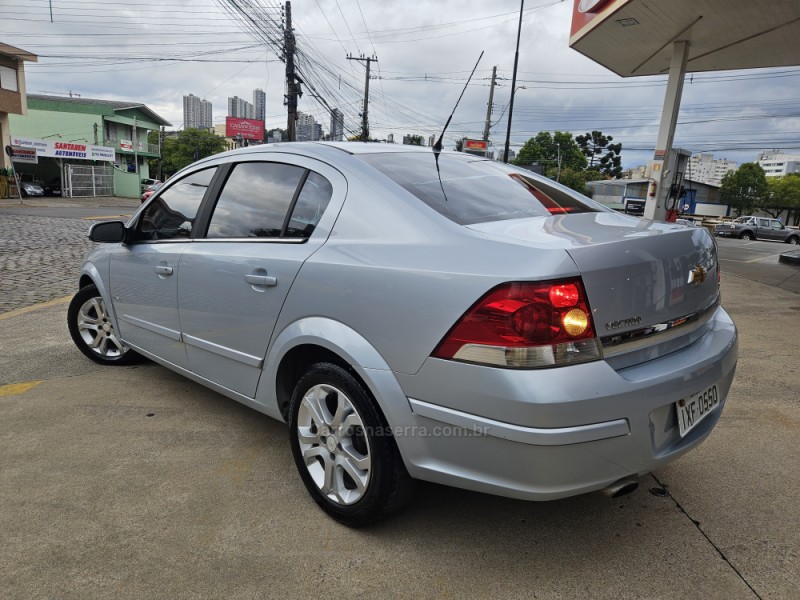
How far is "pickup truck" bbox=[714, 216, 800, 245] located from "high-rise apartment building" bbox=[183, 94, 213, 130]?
276 feet

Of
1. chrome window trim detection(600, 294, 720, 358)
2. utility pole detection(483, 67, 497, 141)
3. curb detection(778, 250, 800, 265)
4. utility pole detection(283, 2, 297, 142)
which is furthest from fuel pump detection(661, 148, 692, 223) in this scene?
utility pole detection(483, 67, 497, 141)

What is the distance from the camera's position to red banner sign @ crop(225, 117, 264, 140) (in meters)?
57.8

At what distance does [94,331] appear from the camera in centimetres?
412

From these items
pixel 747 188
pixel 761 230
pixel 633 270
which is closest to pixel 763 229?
pixel 761 230

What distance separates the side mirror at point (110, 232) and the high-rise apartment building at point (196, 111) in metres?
99.9

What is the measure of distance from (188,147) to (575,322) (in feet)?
259

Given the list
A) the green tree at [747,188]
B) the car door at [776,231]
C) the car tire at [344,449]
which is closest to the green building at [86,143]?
the car tire at [344,449]

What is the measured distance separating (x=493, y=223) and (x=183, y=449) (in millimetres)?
1989

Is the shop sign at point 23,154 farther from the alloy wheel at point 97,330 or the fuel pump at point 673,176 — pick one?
the alloy wheel at point 97,330

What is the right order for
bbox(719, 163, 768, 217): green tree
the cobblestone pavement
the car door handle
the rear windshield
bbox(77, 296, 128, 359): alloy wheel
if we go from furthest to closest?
bbox(719, 163, 768, 217): green tree → the cobblestone pavement → bbox(77, 296, 128, 359): alloy wheel → the car door handle → the rear windshield

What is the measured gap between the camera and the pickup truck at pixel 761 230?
1256 inches

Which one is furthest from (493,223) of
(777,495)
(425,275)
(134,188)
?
(134,188)

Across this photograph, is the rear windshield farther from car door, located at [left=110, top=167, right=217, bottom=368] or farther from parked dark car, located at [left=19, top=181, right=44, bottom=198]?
parked dark car, located at [left=19, top=181, right=44, bottom=198]

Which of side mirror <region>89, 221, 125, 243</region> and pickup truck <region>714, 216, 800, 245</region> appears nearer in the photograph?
side mirror <region>89, 221, 125, 243</region>
